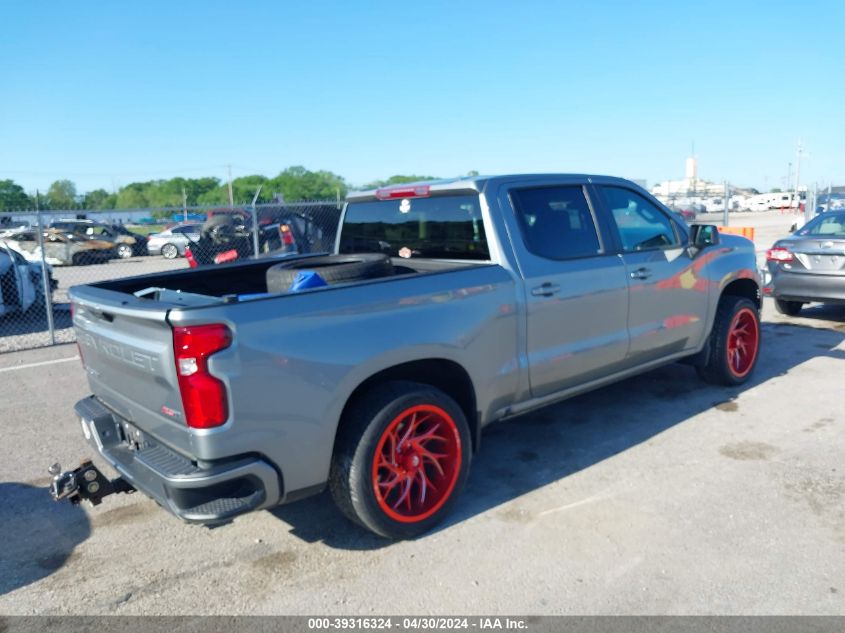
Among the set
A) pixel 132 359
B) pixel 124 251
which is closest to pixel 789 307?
pixel 132 359

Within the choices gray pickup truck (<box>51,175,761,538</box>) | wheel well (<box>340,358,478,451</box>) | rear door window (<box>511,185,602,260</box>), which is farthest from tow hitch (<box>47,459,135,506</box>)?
rear door window (<box>511,185,602,260</box>)

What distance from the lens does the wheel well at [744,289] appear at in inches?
238

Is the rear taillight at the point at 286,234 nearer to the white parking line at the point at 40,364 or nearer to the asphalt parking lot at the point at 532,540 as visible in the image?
the white parking line at the point at 40,364

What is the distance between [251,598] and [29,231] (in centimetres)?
2250

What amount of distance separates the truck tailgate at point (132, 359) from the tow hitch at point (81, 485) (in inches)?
12.6

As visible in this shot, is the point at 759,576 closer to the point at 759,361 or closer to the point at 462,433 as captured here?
the point at 462,433

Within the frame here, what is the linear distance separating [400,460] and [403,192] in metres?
1.96

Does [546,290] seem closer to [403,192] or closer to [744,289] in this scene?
[403,192]

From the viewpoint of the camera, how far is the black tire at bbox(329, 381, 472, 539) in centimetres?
336

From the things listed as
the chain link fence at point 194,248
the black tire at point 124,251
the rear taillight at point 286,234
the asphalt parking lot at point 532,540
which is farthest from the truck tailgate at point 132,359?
the black tire at point 124,251

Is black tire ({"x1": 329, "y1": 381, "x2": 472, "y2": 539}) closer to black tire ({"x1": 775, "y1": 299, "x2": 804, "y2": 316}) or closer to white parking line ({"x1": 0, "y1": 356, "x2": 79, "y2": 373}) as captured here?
white parking line ({"x1": 0, "y1": 356, "x2": 79, "y2": 373})

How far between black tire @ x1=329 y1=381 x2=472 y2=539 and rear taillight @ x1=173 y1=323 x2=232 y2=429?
702mm

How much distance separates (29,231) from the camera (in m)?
22.0

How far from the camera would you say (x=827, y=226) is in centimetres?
891
